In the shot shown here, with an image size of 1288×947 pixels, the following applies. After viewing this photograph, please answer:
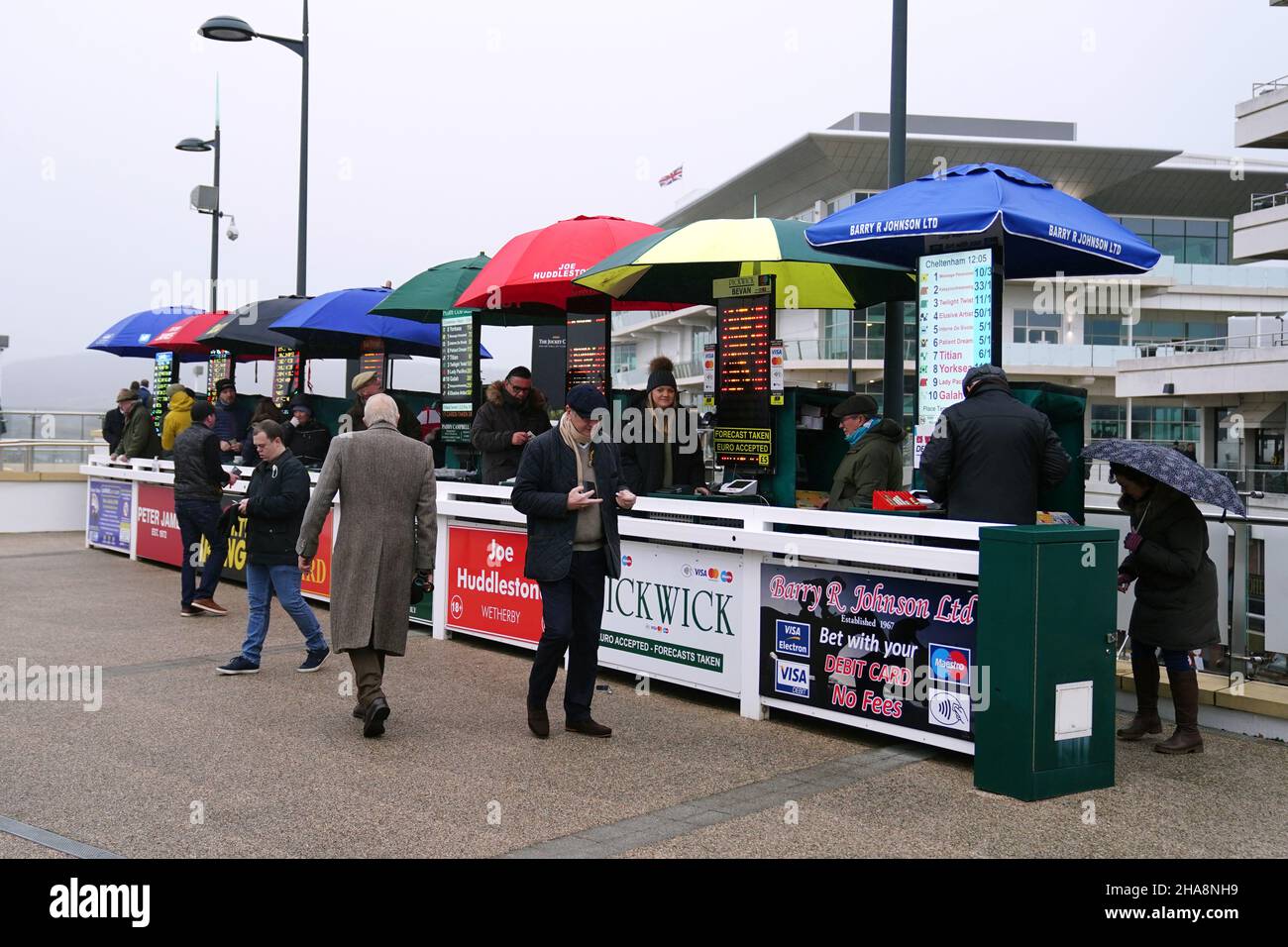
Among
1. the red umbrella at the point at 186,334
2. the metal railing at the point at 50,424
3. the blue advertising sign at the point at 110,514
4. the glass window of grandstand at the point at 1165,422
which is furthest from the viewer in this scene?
the glass window of grandstand at the point at 1165,422

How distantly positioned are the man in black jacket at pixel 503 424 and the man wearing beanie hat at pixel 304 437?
374 cm

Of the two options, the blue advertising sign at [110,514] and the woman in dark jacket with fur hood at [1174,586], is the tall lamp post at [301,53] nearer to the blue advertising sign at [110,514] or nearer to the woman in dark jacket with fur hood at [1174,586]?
the blue advertising sign at [110,514]

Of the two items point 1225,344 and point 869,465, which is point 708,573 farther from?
point 1225,344

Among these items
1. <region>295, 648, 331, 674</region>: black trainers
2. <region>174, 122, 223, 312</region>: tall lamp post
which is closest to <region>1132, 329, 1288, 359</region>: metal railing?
<region>174, 122, 223, 312</region>: tall lamp post

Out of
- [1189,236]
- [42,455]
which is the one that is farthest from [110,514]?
[1189,236]

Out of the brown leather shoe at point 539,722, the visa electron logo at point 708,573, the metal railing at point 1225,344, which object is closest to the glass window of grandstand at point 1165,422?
the metal railing at point 1225,344

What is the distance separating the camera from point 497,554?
1021 centimetres

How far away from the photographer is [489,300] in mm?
12148

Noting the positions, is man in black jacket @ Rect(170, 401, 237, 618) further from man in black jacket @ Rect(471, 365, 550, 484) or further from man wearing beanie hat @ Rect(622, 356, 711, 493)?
man wearing beanie hat @ Rect(622, 356, 711, 493)

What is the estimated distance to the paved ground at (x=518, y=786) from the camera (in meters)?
5.28

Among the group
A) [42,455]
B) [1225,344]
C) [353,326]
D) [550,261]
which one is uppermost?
[1225,344]

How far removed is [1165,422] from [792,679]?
63.8 meters

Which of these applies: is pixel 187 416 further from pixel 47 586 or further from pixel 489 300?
pixel 489 300

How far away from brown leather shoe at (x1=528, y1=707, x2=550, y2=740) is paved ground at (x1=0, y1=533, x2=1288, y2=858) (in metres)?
0.08
